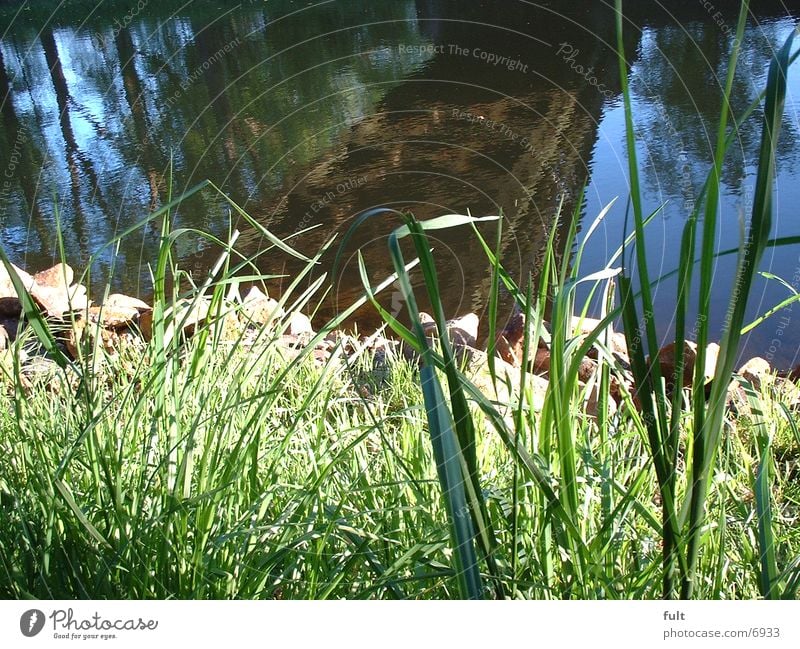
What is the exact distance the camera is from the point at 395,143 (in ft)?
16.0

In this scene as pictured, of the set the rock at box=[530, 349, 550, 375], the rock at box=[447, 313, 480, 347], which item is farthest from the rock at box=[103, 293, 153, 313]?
the rock at box=[530, 349, 550, 375]

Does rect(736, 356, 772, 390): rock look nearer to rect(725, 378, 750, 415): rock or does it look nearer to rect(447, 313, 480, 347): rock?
rect(725, 378, 750, 415): rock

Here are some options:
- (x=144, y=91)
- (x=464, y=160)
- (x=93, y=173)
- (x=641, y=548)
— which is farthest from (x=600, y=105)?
(x=641, y=548)

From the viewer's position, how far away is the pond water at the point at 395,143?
120 inches

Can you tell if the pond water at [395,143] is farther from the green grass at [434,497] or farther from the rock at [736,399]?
the rock at [736,399]

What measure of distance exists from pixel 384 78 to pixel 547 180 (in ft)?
9.11

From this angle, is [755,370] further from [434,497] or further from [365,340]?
[434,497]

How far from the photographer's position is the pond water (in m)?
3.06

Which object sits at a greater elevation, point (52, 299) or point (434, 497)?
point (52, 299)

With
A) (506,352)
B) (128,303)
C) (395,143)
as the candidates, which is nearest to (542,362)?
(506,352)
